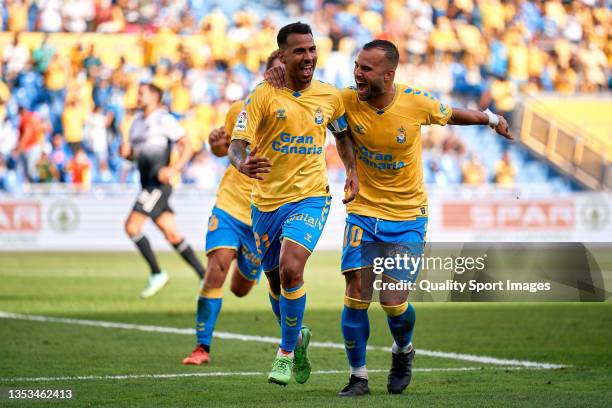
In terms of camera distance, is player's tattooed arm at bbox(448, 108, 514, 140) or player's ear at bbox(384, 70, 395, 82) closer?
player's ear at bbox(384, 70, 395, 82)

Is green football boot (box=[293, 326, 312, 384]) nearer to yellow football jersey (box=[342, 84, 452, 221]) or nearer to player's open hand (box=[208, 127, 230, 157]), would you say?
yellow football jersey (box=[342, 84, 452, 221])

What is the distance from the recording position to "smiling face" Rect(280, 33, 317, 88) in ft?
24.1

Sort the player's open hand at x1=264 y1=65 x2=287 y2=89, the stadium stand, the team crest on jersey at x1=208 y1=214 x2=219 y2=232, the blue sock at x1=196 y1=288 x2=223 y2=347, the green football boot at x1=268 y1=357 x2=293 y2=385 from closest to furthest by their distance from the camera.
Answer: the green football boot at x1=268 y1=357 x2=293 y2=385, the player's open hand at x1=264 y1=65 x2=287 y2=89, the blue sock at x1=196 y1=288 x2=223 y2=347, the team crest on jersey at x1=208 y1=214 x2=219 y2=232, the stadium stand

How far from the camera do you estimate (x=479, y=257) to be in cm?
761

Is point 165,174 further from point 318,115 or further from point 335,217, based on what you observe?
point 335,217

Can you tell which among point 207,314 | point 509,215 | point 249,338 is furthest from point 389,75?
point 509,215

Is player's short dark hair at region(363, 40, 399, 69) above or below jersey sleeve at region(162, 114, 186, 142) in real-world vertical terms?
above

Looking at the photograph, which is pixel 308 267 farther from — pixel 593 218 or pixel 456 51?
pixel 456 51

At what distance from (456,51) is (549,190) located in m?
4.98

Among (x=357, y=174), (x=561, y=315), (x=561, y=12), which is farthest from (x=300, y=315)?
(x=561, y=12)

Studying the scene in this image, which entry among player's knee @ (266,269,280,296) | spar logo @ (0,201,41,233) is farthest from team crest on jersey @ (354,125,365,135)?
spar logo @ (0,201,41,233)

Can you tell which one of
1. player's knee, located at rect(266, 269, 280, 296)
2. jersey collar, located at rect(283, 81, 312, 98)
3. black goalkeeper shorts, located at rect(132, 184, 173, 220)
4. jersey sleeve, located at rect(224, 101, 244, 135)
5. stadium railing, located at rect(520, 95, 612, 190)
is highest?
jersey collar, located at rect(283, 81, 312, 98)

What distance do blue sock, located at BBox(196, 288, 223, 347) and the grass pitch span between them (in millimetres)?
221

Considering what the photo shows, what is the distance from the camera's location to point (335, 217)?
76.9 ft
